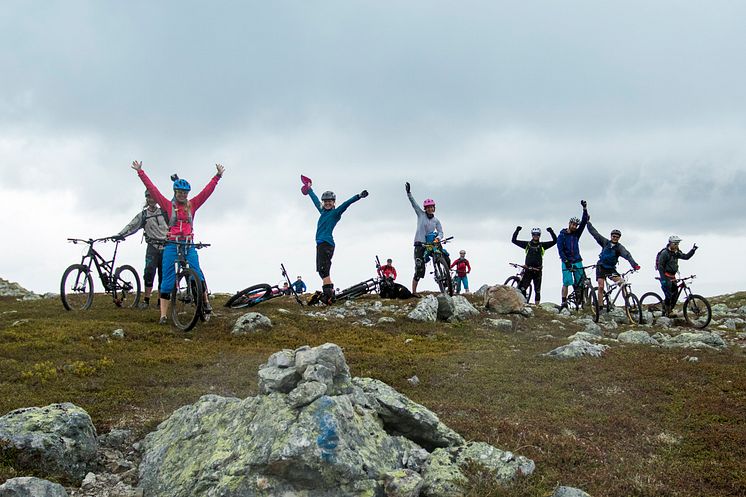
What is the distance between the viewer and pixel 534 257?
95.2ft

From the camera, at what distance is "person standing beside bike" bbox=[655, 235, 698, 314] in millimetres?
25172

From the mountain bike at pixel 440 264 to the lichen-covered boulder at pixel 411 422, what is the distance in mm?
16497

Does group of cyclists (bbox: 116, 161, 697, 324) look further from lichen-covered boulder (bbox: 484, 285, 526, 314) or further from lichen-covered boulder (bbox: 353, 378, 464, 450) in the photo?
lichen-covered boulder (bbox: 353, 378, 464, 450)

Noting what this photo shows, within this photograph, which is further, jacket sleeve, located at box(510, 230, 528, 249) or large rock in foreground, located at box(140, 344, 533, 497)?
jacket sleeve, located at box(510, 230, 528, 249)

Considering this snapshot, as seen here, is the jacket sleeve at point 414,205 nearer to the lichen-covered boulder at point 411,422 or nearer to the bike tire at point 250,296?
the bike tire at point 250,296

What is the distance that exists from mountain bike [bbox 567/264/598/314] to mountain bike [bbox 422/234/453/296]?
636cm

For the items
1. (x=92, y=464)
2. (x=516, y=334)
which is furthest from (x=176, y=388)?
(x=516, y=334)

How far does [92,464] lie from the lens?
866cm

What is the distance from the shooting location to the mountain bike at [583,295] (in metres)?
26.9

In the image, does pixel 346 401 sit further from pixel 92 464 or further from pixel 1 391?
pixel 1 391

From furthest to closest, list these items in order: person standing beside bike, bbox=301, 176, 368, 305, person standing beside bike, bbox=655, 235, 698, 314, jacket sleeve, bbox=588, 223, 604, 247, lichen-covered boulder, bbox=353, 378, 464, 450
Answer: jacket sleeve, bbox=588, 223, 604, 247 < person standing beside bike, bbox=655, 235, 698, 314 < person standing beside bike, bbox=301, 176, 368, 305 < lichen-covered boulder, bbox=353, 378, 464, 450

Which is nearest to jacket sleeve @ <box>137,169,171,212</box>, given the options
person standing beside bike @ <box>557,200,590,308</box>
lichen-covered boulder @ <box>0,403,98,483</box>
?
lichen-covered boulder @ <box>0,403,98,483</box>

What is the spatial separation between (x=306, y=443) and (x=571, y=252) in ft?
74.9

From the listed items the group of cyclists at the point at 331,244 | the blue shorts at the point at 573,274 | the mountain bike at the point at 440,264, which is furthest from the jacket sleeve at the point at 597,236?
the mountain bike at the point at 440,264
